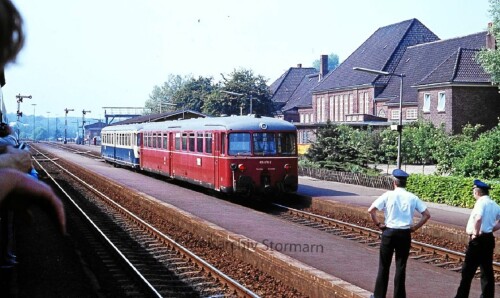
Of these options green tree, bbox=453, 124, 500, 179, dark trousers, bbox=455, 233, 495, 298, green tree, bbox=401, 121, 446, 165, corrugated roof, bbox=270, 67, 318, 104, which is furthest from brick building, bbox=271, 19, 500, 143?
dark trousers, bbox=455, 233, 495, 298

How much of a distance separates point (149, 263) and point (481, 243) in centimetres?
689

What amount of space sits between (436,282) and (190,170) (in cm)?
1620

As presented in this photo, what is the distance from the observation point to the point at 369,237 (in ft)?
55.6

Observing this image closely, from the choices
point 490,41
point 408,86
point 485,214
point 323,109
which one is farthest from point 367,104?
point 485,214

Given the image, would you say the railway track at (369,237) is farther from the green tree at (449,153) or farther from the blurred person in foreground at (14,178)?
the blurred person in foreground at (14,178)

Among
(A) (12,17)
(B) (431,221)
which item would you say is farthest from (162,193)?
(A) (12,17)

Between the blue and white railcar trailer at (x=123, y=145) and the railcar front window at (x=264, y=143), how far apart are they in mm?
15999

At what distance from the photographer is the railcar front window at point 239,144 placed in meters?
22.3

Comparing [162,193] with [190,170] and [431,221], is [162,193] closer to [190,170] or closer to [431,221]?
[190,170]

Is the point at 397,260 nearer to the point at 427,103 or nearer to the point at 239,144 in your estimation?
the point at 239,144

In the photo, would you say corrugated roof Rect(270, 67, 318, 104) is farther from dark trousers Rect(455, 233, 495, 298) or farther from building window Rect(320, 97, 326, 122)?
dark trousers Rect(455, 233, 495, 298)

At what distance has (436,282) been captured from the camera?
10742 mm

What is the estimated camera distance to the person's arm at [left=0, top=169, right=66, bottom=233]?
5.54 feet

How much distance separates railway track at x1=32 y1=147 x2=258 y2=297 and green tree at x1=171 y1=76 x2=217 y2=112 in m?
63.3
